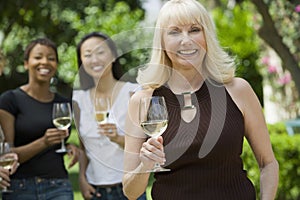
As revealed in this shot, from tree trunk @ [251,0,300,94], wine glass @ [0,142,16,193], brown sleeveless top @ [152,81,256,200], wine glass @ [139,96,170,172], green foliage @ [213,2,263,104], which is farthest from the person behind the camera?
green foliage @ [213,2,263,104]

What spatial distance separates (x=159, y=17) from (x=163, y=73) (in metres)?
0.23

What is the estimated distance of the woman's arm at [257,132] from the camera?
266cm

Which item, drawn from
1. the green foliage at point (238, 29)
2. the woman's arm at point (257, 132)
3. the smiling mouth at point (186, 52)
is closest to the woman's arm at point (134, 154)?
the smiling mouth at point (186, 52)

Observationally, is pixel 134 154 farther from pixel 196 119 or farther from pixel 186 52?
pixel 186 52

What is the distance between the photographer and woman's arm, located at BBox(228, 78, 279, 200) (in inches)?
105

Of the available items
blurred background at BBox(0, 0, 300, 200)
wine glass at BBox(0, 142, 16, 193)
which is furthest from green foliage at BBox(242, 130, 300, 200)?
wine glass at BBox(0, 142, 16, 193)

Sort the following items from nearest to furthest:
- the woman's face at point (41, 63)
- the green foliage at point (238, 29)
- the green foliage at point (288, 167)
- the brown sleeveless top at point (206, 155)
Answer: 1. the brown sleeveless top at point (206, 155)
2. the woman's face at point (41, 63)
3. the green foliage at point (288, 167)
4. the green foliage at point (238, 29)

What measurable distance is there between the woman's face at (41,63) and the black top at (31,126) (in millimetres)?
147

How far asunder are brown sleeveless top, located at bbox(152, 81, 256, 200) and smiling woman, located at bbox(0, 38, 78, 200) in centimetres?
150

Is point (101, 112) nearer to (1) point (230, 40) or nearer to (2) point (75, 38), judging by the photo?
(1) point (230, 40)

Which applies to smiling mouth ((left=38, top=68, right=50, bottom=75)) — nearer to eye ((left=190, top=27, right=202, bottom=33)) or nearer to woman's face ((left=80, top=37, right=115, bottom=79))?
woman's face ((left=80, top=37, right=115, bottom=79))

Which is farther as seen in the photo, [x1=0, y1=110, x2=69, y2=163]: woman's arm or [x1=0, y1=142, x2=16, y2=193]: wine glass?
[x1=0, y1=110, x2=69, y2=163]: woman's arm

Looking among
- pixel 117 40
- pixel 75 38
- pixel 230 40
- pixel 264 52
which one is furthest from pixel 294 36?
pixel 75 38

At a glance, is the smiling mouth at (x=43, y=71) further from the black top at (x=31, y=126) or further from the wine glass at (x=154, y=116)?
the wine glass at (x=154, y=116)
